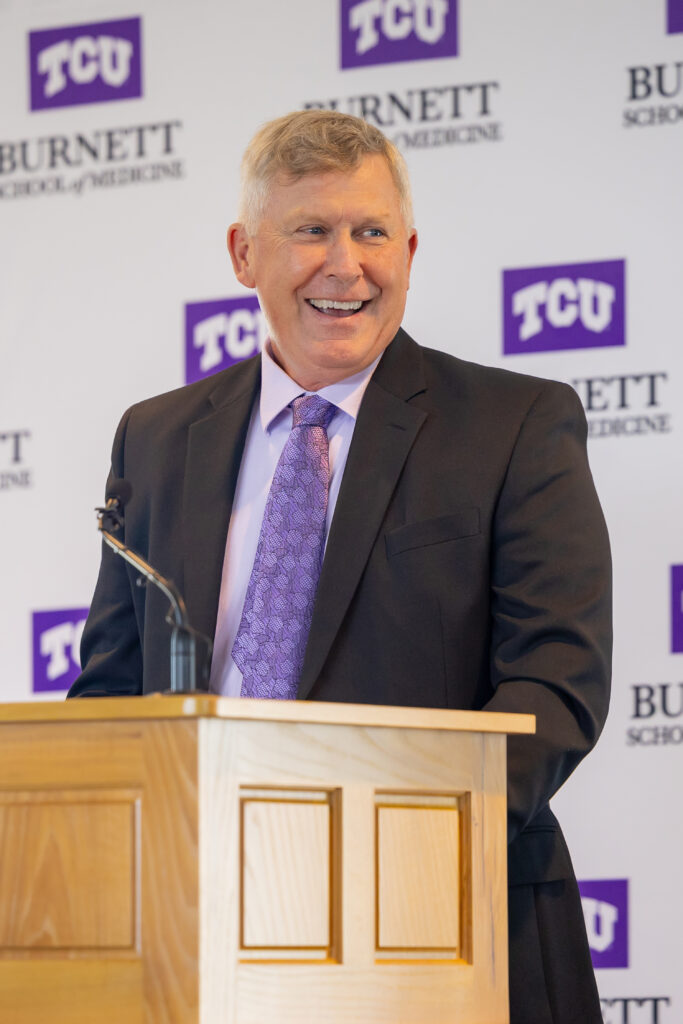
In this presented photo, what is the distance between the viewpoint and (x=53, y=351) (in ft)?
13.0

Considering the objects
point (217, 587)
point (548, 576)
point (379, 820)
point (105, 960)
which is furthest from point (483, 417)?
point (105, 960)

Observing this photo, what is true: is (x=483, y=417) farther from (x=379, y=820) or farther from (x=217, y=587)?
(x=379, y=820)

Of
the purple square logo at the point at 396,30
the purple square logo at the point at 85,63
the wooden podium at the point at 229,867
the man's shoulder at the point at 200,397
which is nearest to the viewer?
the wooden podium at the point at 229,867

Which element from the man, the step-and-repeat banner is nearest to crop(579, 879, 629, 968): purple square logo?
the step-and-repeat banner

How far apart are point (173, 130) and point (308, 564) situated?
1.93m

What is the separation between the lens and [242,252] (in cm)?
282

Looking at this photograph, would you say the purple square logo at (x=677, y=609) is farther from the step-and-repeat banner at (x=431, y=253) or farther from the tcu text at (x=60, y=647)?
the tcu text at (x=60, y=647)

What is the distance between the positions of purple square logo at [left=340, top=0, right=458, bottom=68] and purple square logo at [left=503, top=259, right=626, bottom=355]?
2.00 ft

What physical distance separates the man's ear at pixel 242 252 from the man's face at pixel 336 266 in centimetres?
11

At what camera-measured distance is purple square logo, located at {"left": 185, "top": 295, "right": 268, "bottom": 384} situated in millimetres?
3789

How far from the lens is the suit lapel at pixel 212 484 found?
7.91 feet

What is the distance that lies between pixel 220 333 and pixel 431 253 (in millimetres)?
584

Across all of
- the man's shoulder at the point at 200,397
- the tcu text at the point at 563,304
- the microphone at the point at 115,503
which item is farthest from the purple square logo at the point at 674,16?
the microphone at the point at 115,503

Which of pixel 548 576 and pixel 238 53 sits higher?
pixel 238 53
